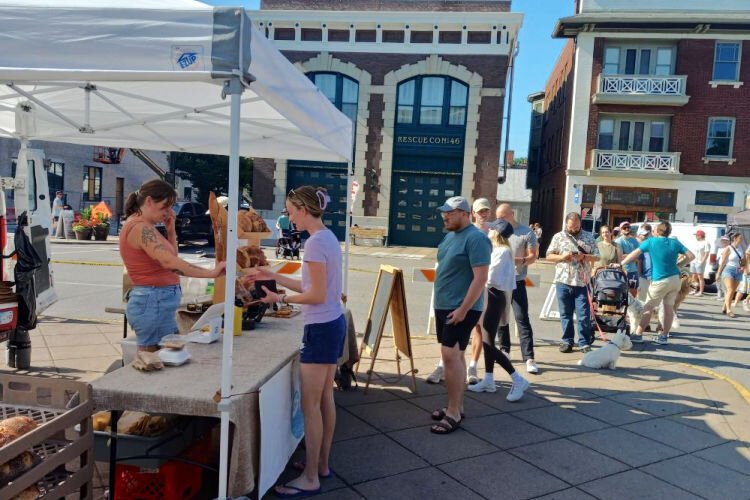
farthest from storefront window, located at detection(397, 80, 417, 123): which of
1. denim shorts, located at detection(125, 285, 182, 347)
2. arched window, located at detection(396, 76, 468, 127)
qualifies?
denim shorts, located at detection(125, 285, 182, 347)

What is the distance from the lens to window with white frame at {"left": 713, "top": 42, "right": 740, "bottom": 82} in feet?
76.9

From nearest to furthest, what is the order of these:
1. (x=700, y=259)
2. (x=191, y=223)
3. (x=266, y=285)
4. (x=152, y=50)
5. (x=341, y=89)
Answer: (x=152, y=50) → (x=266, y=285) → (x=700, y=259) → (x=191, y=223) → (x=341, y=89)

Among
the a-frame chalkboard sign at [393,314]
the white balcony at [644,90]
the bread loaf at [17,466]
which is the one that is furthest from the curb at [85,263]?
the white balcony at [644,90]

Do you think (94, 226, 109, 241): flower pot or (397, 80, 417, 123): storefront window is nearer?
(94, 226, 109, 241): flower pot

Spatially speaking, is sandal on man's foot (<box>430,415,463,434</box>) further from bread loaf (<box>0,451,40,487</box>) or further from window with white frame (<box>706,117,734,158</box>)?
window with white frame (<box>706,117,734,158</box>)

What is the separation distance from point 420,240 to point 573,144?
27.3ft

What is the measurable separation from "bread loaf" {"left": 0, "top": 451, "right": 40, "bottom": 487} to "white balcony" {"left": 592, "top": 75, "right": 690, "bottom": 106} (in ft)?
82.0

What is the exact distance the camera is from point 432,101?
2741 cm

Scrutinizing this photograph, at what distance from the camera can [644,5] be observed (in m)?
23.7

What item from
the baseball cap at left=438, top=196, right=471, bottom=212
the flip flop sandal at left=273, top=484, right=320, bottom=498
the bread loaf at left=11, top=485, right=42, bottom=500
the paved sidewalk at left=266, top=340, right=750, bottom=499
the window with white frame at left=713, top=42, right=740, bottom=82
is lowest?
the paved sidewalk at left=266, top=340, right=750, bottom=499

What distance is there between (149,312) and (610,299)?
6.62 meters

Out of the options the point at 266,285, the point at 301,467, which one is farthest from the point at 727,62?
the point at 301,467

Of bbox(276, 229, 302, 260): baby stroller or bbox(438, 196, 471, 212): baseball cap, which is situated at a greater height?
bbox(438, 196, 471, 212): baseball cap

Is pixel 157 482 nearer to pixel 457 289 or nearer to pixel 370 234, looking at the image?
pixel 457 289
